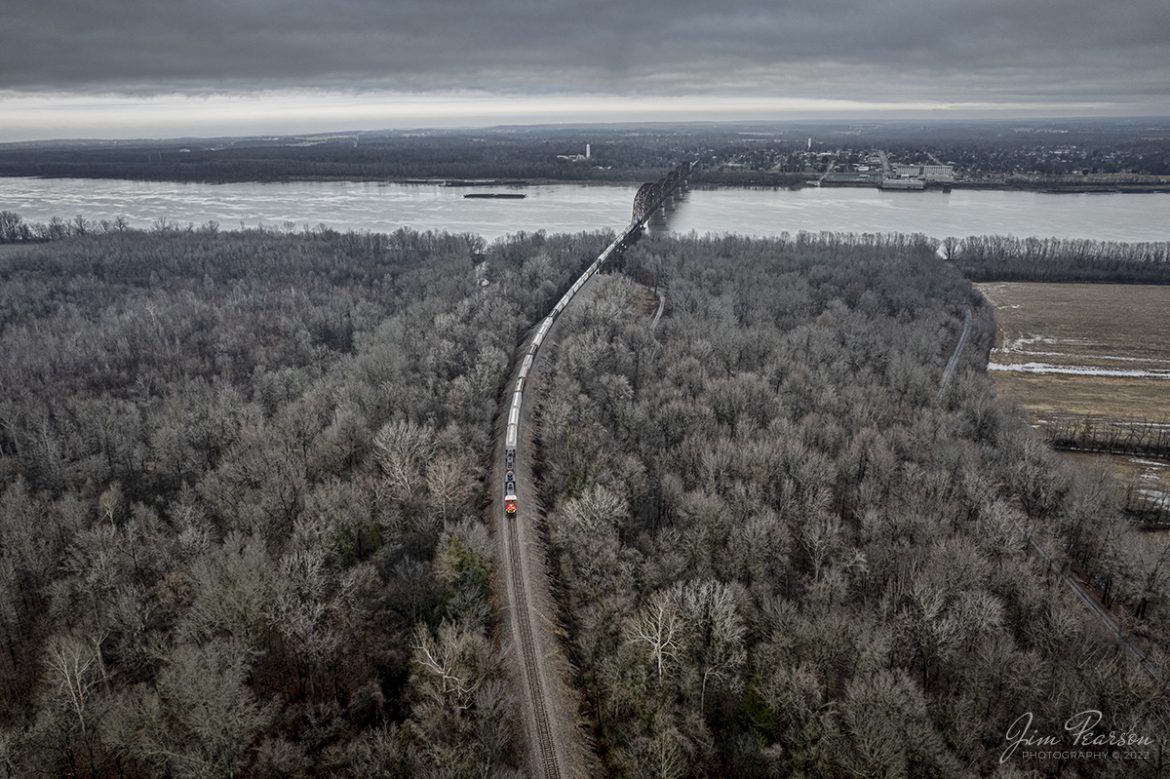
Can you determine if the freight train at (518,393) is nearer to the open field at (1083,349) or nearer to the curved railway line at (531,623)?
the curved railway line at (531,623)

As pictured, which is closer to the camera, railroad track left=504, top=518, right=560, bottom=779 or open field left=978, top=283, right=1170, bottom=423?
railroad track left=504, top=518, right=560, bottom=779

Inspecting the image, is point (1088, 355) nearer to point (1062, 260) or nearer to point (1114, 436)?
point (1114, 436)

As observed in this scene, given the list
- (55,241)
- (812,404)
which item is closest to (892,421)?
(812,404)

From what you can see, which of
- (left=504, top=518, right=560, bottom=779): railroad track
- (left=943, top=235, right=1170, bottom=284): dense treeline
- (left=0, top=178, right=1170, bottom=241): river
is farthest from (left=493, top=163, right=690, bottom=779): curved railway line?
(left=0, top=178, right=1170, bottom=241): river

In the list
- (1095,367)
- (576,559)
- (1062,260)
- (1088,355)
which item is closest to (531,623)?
(576,559)

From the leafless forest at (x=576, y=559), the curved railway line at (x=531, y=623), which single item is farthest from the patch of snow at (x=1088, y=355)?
the curved railway line at (x=531, y=623)

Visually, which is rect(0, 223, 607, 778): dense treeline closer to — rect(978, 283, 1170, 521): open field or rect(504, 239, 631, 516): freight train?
rect(504, 239, 631, 516): freight train

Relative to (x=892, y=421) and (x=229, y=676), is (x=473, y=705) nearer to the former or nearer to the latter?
(x=229, y=676)

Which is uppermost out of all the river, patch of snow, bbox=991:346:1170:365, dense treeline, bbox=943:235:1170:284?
the river

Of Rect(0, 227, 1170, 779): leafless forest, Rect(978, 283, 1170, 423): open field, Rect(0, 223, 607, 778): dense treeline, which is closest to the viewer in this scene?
Rect(0, 223, 607, 778): dense treeline
